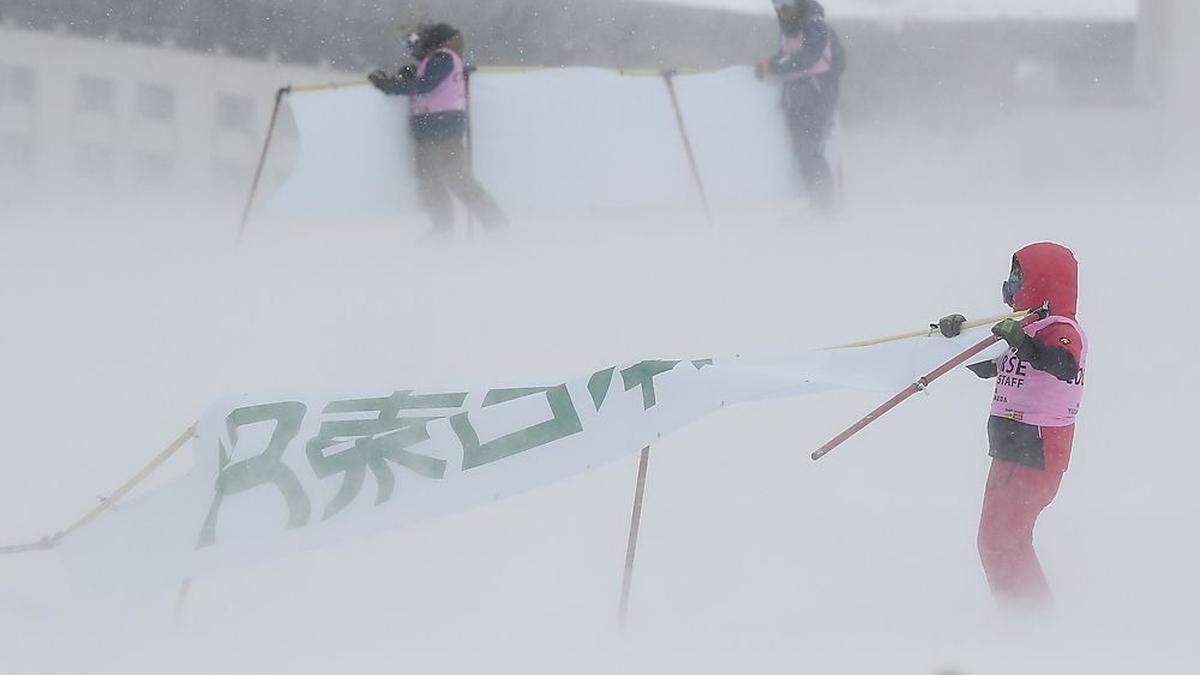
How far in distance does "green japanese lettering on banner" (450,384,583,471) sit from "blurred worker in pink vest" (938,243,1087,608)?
1.07 meters

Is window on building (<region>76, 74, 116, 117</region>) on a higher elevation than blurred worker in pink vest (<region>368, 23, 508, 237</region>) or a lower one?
higher

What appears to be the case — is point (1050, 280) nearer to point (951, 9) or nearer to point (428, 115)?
point (428, 115)

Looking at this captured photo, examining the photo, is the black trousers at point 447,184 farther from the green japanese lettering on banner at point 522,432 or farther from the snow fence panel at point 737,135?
the green japanese lettering on banner at point 522,432

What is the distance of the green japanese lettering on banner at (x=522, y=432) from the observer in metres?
4.06

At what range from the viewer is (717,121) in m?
8.73

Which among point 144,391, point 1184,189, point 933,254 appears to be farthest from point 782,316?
point 1184,189

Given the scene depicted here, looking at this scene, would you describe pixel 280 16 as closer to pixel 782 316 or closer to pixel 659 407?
pixel 782 316

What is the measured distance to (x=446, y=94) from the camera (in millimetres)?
8156

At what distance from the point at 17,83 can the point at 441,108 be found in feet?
17.8

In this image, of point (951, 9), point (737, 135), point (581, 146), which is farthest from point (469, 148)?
point (951, 9)

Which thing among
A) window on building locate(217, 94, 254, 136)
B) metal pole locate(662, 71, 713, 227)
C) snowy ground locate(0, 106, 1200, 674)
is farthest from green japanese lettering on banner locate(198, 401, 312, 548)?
window on building locate(217, 94, 254, 136)

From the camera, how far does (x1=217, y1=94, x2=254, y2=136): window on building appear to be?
1225 cm

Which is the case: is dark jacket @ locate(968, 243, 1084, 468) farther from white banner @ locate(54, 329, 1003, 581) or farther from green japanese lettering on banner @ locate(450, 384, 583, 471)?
green japanese lettering on banner @ locate(450, 384, 583, 471)

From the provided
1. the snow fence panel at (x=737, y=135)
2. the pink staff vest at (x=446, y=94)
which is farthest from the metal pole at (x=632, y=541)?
the snow fence panel at (x=737, y=135)
